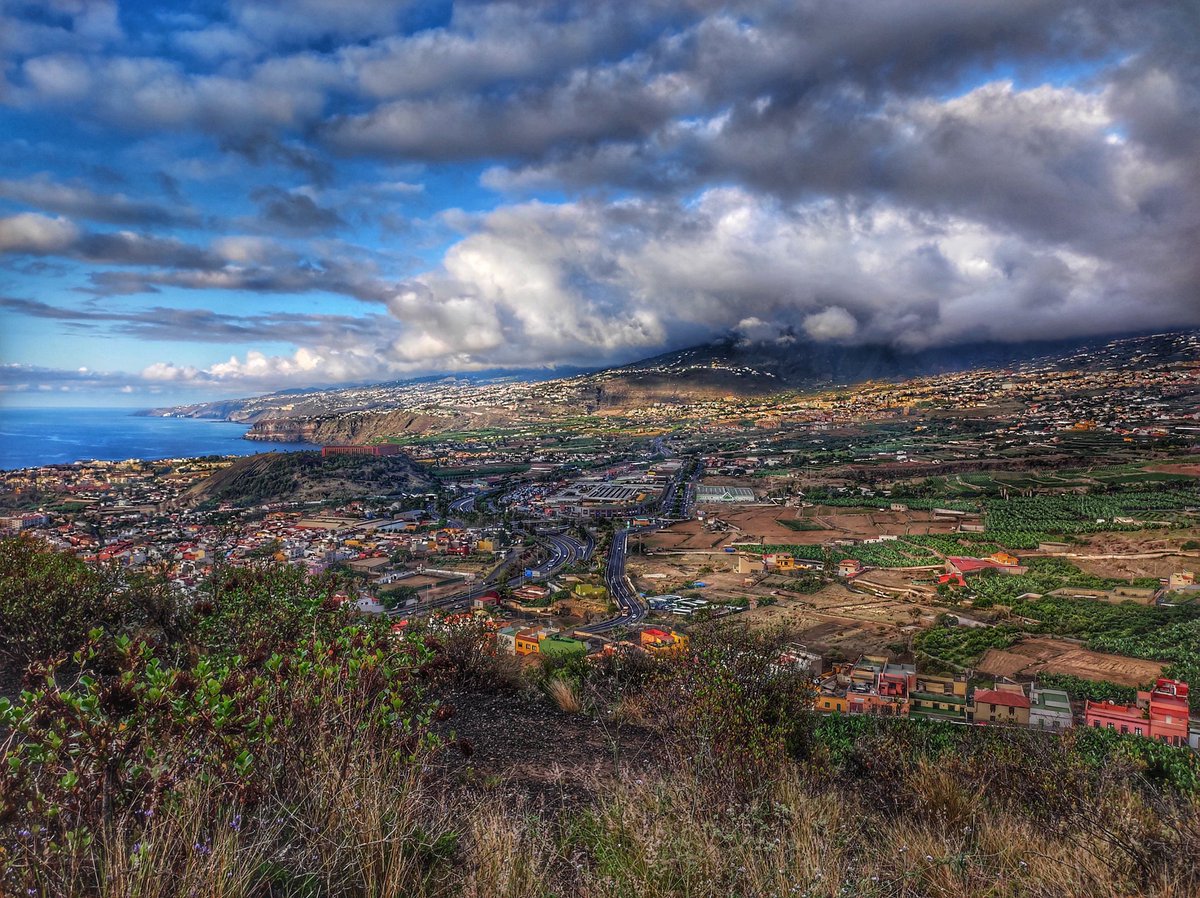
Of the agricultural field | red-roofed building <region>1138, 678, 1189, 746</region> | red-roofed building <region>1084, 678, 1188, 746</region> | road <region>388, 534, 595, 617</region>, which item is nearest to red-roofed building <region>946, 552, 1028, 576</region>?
the agricultural field

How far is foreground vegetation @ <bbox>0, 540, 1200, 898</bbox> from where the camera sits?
169cm

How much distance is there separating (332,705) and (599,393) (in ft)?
441

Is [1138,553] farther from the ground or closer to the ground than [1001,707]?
closer to the ground

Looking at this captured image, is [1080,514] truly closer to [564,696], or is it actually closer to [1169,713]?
[1169,713]

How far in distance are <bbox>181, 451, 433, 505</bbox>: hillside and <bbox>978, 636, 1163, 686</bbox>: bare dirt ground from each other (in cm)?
4280

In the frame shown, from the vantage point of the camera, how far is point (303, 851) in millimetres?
1826

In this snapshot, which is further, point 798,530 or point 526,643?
point 798,530

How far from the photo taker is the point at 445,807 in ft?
8.57

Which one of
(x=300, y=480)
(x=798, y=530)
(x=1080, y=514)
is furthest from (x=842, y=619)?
(x=300, y=480)

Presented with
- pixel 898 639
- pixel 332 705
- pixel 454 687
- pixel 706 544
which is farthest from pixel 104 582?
pixel 706 544

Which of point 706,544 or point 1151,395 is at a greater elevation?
point 1151,395

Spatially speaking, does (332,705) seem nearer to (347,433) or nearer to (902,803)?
(902,803)

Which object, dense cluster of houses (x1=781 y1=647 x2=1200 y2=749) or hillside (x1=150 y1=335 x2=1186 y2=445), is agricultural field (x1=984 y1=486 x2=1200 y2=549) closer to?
dense cluster of houses (x1=781 y1=647 x2=1200 y2=749)

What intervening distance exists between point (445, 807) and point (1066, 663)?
49.1 ft
